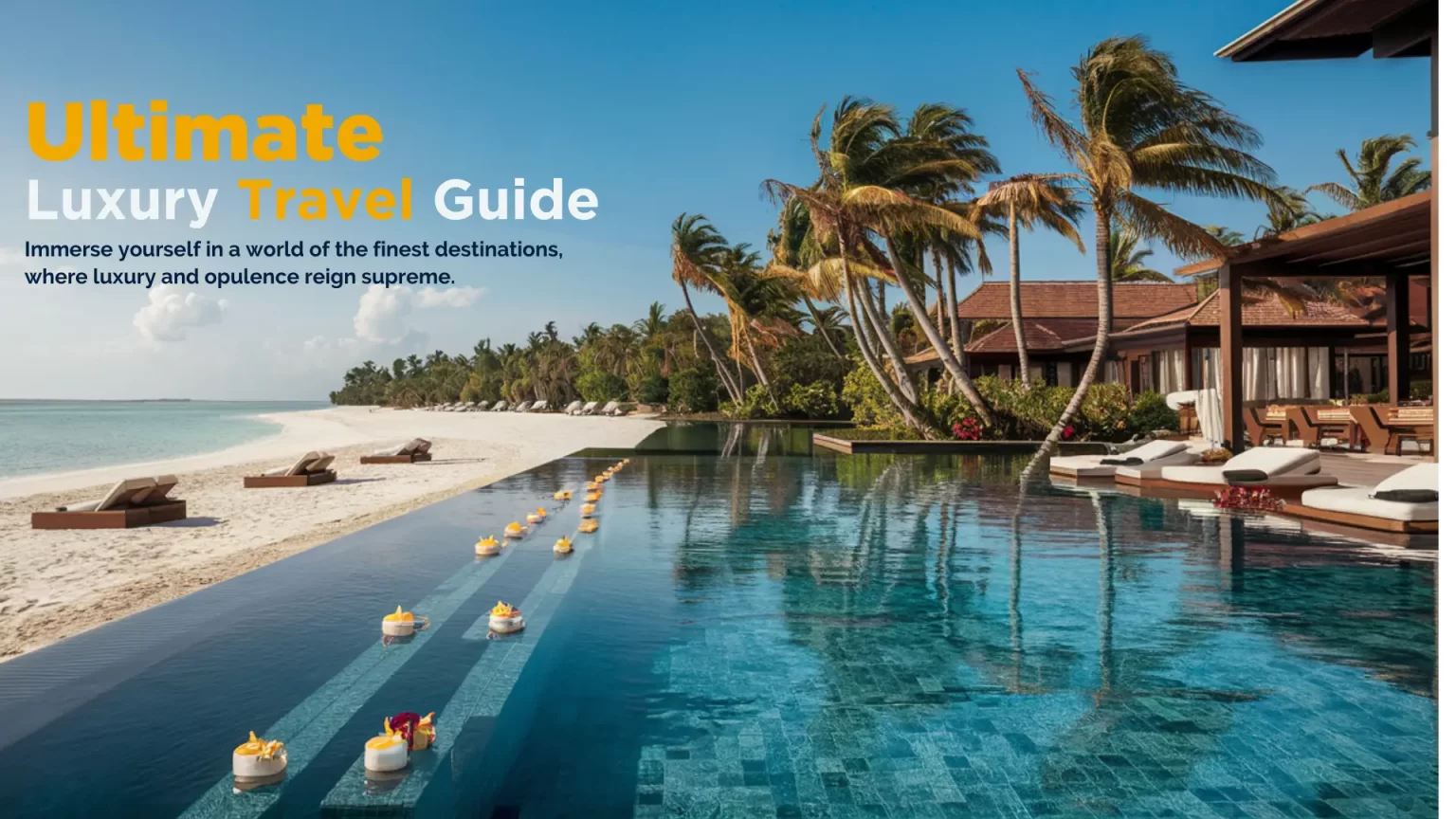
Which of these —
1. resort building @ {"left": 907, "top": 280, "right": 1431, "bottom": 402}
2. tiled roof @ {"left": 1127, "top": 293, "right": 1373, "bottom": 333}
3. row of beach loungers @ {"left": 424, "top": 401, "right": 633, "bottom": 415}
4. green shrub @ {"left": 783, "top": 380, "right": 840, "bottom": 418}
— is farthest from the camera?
row of beach loungers @ {"left": 424, "top": 401, "right": 633, "bottom": 415}

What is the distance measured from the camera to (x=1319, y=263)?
15914 millimetres

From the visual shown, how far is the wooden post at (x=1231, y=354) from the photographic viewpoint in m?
15.8

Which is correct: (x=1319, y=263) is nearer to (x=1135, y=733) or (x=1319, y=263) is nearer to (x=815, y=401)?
(x=1135, y=733)

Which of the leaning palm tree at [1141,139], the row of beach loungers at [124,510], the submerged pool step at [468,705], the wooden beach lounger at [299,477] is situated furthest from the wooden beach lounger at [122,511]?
the leaning palm tree at [1141,139]

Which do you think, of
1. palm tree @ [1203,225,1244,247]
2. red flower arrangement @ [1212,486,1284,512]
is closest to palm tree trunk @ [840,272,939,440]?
red flower arrangement @ [1212,486,1284,512]

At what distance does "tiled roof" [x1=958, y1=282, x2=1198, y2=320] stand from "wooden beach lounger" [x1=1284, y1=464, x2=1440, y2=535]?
26.7m

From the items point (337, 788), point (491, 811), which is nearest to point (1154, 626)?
point (491, 811)

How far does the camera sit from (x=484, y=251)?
1877 centimetres

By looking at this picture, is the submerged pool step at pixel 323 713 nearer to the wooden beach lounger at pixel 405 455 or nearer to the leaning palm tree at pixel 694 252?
the wooden beach lounger at pixel 405 455

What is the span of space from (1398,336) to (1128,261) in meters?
31.0

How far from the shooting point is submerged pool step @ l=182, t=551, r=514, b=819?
335cm

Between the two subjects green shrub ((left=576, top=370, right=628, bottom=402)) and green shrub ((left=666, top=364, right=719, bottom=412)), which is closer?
green shrub ((left=666, top=364, right=719, bottom=412))

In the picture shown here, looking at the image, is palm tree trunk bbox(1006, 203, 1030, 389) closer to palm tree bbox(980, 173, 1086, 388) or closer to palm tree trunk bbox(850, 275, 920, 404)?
palm tree bbox(980, 173, 1086, 388)

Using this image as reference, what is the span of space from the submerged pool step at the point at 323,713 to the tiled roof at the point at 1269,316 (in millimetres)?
22683
